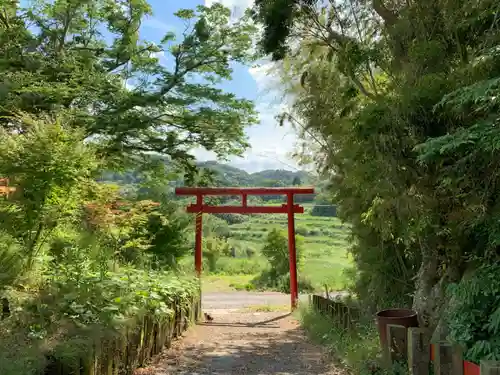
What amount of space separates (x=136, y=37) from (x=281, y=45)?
339cm

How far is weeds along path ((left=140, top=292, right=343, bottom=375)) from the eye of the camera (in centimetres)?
506

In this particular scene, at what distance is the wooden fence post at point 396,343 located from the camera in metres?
3.91

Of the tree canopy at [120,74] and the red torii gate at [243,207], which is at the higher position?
the tree canopy at [120,74]

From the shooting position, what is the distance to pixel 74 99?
25.3 feet

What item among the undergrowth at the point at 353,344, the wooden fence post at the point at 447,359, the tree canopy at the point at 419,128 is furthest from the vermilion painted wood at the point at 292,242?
the wooden fence post at the point at 447,359

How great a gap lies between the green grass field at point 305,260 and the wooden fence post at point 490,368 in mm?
6028

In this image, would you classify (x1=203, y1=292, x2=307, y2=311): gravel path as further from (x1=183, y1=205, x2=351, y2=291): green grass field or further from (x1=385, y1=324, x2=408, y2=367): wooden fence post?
(x1=385, y1=324, x2=408, y2=367): wooden fence post

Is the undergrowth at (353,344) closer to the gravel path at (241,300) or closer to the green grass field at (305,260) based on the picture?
the green grass field at (305,260)

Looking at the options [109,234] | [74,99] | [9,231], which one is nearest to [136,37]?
[74,99]

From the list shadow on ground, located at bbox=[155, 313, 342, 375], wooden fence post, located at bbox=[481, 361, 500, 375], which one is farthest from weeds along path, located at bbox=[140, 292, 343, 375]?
wooden fence post, located at bbox=[481, 361, 500, 375]

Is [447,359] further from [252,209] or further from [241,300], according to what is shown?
[241,300]

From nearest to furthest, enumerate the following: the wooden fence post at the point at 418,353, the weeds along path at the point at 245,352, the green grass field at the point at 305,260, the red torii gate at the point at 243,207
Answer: the wooden fence post at the point at 418,353
the weeds along path at the point at 245,352
the red torii gate at the point at 243,207
the green grass field at the point at 305,260

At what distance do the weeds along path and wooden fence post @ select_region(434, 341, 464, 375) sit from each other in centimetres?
183

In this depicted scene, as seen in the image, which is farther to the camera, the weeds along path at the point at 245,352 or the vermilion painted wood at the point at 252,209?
the vermilion painted wood at the point at 252,209
